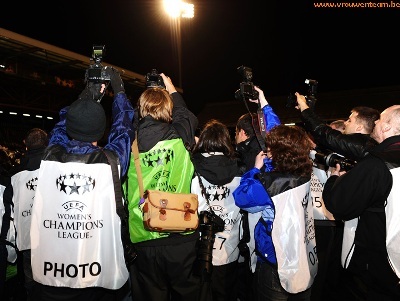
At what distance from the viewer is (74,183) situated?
246 cm

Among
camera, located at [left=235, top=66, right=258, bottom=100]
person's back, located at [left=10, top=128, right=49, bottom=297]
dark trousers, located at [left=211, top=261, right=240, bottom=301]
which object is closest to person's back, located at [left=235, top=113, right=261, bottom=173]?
camera, located at [left=235, top=66, right=258, bottom=100]

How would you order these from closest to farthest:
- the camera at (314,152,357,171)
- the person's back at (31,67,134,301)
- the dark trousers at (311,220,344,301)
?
1. the person's back at (31,67,134,301)
2. the camera at (314,152,357,171)
3. the dark trousers at (311,220,344,301)

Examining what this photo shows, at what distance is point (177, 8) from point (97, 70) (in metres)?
8.19

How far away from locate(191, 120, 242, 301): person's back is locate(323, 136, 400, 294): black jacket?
1210 millimetres

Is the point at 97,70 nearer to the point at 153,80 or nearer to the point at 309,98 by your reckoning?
the point at 153,80

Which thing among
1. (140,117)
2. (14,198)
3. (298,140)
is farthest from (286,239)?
(14,198)

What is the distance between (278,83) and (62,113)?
54.6 ft

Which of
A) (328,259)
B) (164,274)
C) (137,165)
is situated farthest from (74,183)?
(328,259)

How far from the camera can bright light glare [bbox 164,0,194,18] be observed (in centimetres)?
1030

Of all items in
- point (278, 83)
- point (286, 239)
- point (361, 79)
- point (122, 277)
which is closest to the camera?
point (122, 277)

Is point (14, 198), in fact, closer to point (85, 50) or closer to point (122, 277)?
point (122, 277)

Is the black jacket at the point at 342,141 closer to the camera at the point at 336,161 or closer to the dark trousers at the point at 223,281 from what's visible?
the camera at the point at 336,161

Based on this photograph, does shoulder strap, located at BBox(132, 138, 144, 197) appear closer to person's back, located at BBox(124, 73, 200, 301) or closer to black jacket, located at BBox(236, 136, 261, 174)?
person's back, located at BBox(124, 73, 200, 301)

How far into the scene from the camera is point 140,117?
3.16m
